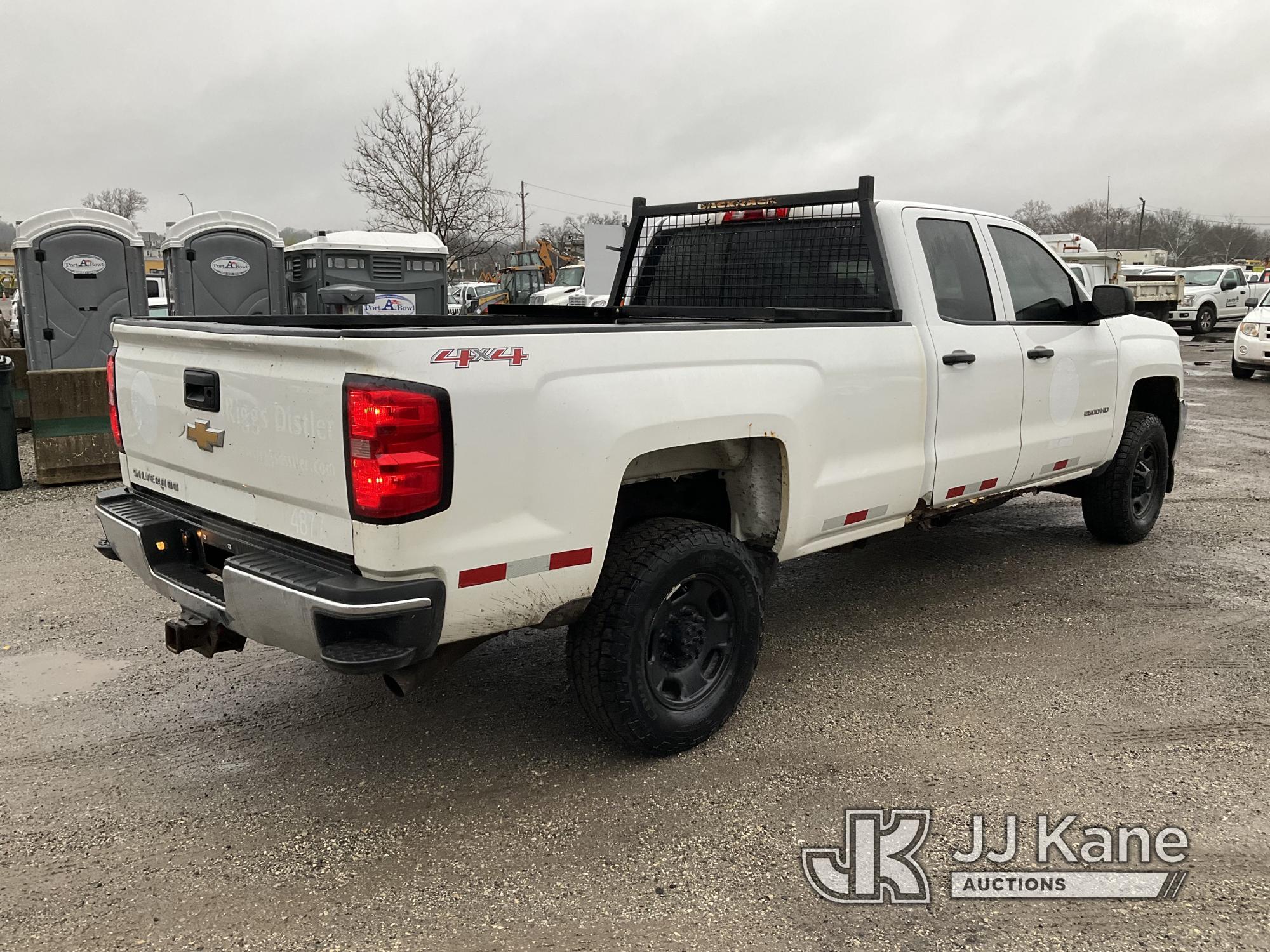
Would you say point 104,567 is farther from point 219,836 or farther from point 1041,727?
point 1041,727

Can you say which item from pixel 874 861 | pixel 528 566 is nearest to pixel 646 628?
pixel 528 566

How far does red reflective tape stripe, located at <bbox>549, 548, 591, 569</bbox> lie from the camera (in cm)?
314

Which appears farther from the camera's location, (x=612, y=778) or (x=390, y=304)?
(x=390, y=304)

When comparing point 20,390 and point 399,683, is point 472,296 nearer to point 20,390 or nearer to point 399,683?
point 20,390

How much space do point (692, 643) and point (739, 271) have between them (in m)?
2.16

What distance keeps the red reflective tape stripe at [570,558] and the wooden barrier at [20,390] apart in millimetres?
9329

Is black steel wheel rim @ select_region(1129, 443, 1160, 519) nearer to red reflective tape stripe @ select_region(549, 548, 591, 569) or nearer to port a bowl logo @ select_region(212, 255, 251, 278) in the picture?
red reflective tape stripe @ select_region(549, 548, 591, 569)

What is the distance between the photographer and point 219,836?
126 inches

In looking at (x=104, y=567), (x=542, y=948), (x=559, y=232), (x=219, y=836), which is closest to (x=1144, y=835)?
(x=542, y=948)

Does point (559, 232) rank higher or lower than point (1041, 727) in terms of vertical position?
higher

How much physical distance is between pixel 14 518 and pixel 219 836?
5219 mm

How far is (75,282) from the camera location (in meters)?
10.8

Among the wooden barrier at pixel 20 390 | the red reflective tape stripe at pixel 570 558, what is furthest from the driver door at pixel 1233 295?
the red reflective tape stripe at pixel 570 558

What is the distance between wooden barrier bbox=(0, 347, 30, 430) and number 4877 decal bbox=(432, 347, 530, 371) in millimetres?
9366
